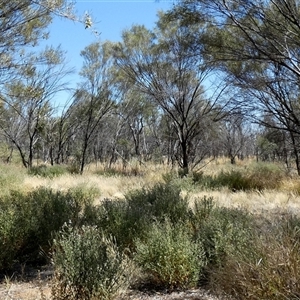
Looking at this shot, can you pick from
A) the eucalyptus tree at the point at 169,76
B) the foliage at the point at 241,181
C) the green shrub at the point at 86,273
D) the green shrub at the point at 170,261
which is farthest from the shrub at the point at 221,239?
the eucalyptus tree at the point at 169,76

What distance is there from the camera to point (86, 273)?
344cm

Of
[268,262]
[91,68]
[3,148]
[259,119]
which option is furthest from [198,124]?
[3,148]

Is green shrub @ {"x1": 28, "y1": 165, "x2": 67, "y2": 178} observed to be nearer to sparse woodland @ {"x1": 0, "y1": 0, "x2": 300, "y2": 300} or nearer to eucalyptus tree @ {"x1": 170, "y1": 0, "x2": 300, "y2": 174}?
sparse woodland @ {"x1": 0, "y1": 0, "x2": 300, "y2": 300}

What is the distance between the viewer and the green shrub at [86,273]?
11.0 ft

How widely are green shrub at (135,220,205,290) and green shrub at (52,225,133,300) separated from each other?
0.43 metres

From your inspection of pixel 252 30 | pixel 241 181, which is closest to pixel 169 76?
pixel 241 181

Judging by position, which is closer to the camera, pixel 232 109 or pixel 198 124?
pixel 232 109

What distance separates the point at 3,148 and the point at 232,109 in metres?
24.9

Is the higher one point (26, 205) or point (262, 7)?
point (262, 7)

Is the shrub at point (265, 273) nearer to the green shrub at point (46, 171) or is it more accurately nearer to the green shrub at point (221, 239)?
the green shrub at point (221, 239)

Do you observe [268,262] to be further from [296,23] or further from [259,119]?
[259,119]

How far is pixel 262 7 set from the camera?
7.75 m

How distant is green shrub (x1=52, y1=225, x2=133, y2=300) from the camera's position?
337 centimetres

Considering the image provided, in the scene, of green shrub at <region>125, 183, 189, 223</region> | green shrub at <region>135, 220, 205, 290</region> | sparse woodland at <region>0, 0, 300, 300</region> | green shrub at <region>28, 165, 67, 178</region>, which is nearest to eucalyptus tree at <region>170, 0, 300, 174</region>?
sparse woodland at <region>0, 0, 300, 300</region>
